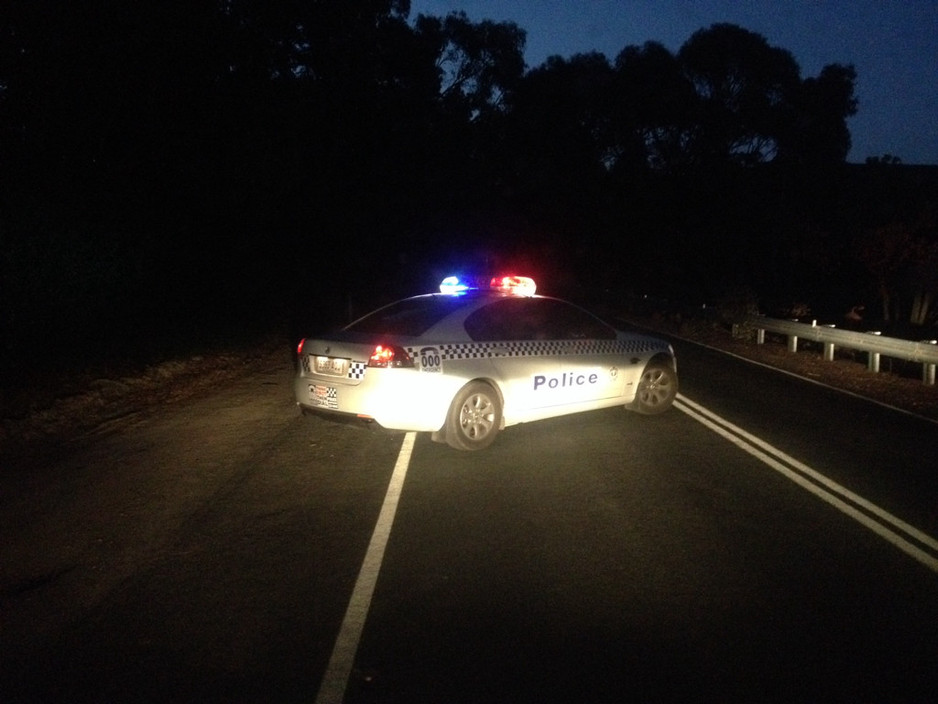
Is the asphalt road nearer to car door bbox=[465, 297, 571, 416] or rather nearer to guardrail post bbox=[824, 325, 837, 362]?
car door bbox=[465, 297, 571, 416]

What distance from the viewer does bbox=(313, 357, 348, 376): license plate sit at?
7793 mm

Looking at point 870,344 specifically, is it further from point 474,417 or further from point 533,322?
point 474,417

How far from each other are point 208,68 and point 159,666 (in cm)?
1801

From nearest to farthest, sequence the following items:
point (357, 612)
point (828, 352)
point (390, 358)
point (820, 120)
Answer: point (357, 612), point (390, 358), point (828, 352), point (820, 120)

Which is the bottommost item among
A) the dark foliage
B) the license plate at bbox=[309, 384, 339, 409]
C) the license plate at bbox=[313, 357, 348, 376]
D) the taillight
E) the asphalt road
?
the asphalt road

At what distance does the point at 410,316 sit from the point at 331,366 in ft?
3.18

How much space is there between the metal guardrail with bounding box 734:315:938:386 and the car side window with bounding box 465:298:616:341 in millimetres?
7558

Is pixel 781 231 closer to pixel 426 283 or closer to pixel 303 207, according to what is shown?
pixel 303 207

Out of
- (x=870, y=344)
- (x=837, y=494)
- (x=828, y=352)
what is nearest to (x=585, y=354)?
(x=837, y=494)

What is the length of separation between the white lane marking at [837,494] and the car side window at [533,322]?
1.71 metres

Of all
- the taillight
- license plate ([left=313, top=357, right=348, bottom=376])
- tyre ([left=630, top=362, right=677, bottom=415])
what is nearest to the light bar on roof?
tyre ([left=630, top=362, right=677, bottom=415])

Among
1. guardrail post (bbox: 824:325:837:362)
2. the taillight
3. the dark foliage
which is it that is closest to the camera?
the taillight

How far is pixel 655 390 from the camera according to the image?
33.4 ft

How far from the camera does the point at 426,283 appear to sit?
4622 cm
